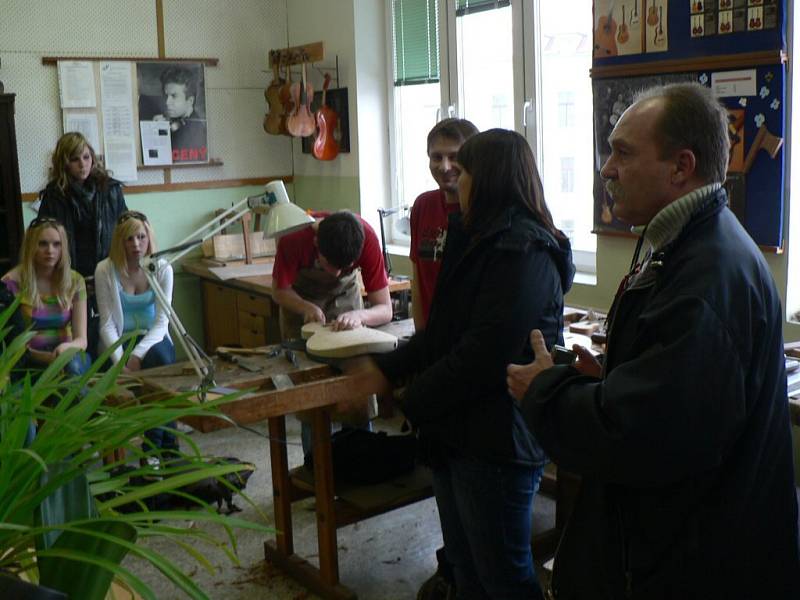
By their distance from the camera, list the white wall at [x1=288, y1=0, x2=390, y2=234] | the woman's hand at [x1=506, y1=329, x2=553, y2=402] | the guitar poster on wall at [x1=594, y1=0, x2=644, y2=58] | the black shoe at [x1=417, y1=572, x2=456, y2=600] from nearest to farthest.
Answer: the woman's hand at [x1=506, y1=329, x2=553, y2=402], the black shoe at [x1=417, y1=572, x2=456, y2=600], the guitar poster on wall at [x1=594, y1=0, x2=644, y2=58], the white wall at [x1=288, y1=0, x2=390, y2=234]

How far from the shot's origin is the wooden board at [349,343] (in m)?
2.80

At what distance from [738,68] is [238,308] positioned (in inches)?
120

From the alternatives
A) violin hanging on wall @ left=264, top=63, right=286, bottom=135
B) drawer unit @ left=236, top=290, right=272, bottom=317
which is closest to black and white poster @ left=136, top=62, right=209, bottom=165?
violin hanging on wall @ left=264, top=63, right=286, bottom=135

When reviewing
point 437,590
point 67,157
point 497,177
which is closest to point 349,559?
point 437,590

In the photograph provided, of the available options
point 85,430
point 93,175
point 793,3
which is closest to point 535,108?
point 793,3

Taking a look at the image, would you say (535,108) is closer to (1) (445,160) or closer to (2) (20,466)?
(1) (445,160)

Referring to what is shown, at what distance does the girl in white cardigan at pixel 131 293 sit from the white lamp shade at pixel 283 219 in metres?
1.54

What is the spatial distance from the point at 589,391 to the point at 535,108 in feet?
10.8

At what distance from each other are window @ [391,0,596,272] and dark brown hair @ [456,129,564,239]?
2.20 m

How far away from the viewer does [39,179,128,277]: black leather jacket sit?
16.0 ft

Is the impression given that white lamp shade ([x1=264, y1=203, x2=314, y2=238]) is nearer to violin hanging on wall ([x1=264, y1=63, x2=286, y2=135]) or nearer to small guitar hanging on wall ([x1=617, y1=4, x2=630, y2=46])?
small guitar hanging on wall ([x1=617, y1=4, x2=630, y2=46])

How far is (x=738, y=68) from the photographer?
346 cm

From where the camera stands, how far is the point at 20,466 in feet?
3.38

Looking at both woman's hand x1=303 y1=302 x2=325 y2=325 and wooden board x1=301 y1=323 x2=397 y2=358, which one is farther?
woman's hand x1=303 y1=302 x2=325 y2=325
